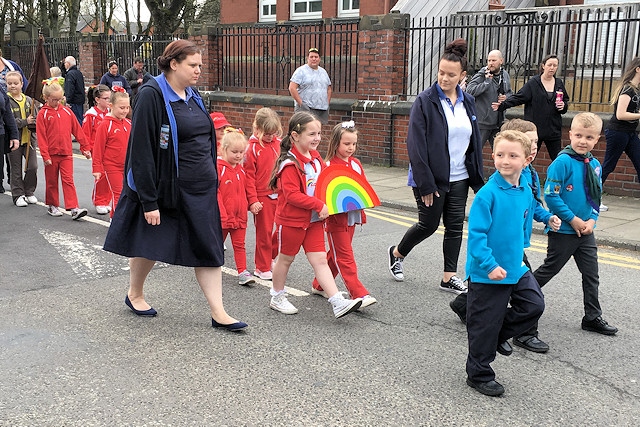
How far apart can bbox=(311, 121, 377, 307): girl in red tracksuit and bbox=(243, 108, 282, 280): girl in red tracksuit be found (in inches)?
40.3

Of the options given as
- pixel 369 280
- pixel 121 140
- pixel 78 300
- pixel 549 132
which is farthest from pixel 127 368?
pixel 549 132

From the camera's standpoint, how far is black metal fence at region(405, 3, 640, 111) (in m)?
10.7

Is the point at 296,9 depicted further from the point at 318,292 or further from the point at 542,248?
the point at 318,292

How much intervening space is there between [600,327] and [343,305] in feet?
5.80

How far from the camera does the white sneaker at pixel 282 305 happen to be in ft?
16.9

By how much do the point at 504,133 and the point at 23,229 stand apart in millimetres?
6066

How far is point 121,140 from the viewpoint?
7.68 metres

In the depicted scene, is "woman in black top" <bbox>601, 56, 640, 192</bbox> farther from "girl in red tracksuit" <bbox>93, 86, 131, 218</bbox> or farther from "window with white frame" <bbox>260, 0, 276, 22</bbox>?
"window with white frame" <bbox>260, 0, 276, 22</bbox>

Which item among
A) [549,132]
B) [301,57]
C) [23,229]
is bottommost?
[23,229]

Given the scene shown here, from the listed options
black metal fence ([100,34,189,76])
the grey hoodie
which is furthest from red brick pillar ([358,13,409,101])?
black metal fence ([100,34,189,76])

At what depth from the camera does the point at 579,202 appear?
4.63 m

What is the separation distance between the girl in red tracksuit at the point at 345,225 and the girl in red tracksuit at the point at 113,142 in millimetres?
3412

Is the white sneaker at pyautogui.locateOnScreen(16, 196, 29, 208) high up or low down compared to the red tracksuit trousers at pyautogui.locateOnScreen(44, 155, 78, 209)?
down

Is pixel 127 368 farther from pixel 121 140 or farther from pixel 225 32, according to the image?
pixel 225 32
